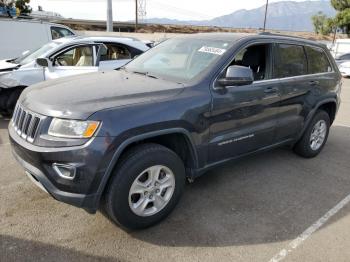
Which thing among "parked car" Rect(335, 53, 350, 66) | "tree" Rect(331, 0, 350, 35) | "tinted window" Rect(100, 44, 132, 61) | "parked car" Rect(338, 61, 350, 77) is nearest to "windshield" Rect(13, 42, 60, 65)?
"tinted window" Rect(100, 44, 132, 61)

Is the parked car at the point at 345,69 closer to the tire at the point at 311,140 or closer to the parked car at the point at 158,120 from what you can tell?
the tire at the point at 311,140

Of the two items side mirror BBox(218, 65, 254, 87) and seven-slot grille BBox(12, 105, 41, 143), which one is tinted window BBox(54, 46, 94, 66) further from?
side mirror BBox(218, 65, 254, 87)

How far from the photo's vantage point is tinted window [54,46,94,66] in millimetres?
6652

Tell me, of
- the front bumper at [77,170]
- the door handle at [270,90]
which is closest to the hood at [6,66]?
the front bumper at [77,170]

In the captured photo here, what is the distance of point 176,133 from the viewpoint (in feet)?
10.5

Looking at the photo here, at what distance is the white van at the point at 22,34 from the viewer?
988cm

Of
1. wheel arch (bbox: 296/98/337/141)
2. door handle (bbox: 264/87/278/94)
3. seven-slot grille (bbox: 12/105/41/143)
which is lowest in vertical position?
wheel arch (bbox: 296/98/337/141)

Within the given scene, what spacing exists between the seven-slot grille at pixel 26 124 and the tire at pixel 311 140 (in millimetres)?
3703

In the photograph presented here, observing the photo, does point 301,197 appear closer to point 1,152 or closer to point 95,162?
point 95,162

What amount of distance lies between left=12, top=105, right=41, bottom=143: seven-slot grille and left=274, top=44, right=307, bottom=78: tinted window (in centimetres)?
282

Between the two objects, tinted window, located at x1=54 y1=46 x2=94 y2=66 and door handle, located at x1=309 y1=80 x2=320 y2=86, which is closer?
door handle, located at x1=309 y1=80 x2=320 y2=86

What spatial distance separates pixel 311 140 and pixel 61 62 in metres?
4.83

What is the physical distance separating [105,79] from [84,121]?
103cm

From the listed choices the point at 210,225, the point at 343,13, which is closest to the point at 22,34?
the point at 210,225
